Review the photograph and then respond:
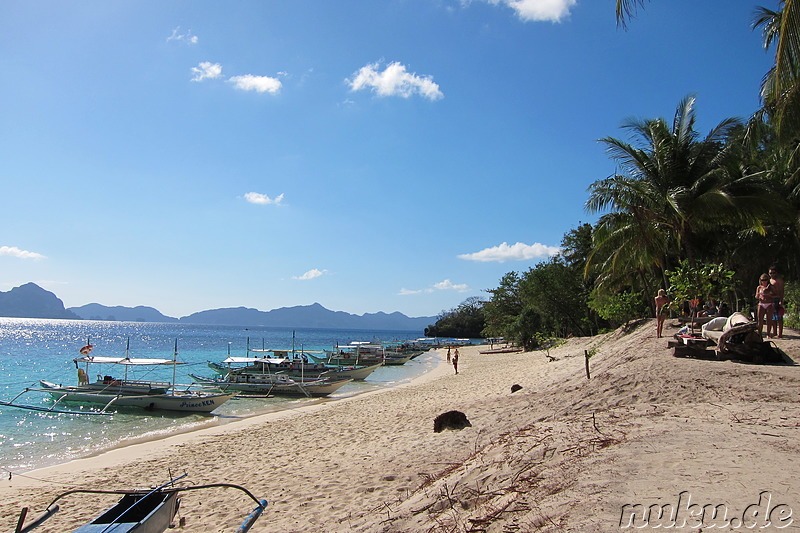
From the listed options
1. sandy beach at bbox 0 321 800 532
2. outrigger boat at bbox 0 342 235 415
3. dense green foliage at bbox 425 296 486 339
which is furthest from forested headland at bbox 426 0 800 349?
dense green foliage at bbox 425 296 486 339

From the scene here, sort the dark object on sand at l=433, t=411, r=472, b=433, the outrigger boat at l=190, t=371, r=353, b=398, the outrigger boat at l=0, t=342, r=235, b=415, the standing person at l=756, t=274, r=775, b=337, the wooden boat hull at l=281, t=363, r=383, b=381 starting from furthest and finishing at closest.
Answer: the wooden boat hull at l=281, t=363, r=383, b=381 < the outrigger boat at l=190, t=371, r=353, b=398 < the outrigger boat at l=0, t=342, r=235, b=415 < the standing person at l=756, t=274, r=775, b=337 < the dark object on sand at l=433, t=411, r=472, b=433

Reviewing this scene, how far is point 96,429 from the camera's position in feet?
59.0

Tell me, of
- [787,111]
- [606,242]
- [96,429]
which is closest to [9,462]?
[96,429]

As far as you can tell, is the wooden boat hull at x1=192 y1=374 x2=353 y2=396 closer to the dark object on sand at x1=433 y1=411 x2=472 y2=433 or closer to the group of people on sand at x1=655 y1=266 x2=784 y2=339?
the dark object on sand at x1=433 y1=411 x2=472 y2=433

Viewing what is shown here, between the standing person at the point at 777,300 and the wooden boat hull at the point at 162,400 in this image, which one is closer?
the standing person at the point at 777,300

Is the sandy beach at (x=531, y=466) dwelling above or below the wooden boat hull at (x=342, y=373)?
above

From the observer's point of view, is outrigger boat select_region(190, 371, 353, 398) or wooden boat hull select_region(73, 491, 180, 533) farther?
outrigger boat select_region(190, 371, 353, 398)

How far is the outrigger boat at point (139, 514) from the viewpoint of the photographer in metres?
5.57

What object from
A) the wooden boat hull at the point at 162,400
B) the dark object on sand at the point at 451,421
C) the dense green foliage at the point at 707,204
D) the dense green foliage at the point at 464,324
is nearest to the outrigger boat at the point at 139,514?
the dark object on sand at the point at 451,421

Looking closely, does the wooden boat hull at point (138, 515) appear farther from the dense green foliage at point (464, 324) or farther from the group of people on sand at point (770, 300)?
the dense green foliage at point (464, 324)

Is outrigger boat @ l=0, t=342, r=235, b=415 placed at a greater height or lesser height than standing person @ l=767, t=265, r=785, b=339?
lesser

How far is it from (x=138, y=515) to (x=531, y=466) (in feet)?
16.9

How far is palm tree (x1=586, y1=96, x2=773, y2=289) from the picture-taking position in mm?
17672

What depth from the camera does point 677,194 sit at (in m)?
18.1
